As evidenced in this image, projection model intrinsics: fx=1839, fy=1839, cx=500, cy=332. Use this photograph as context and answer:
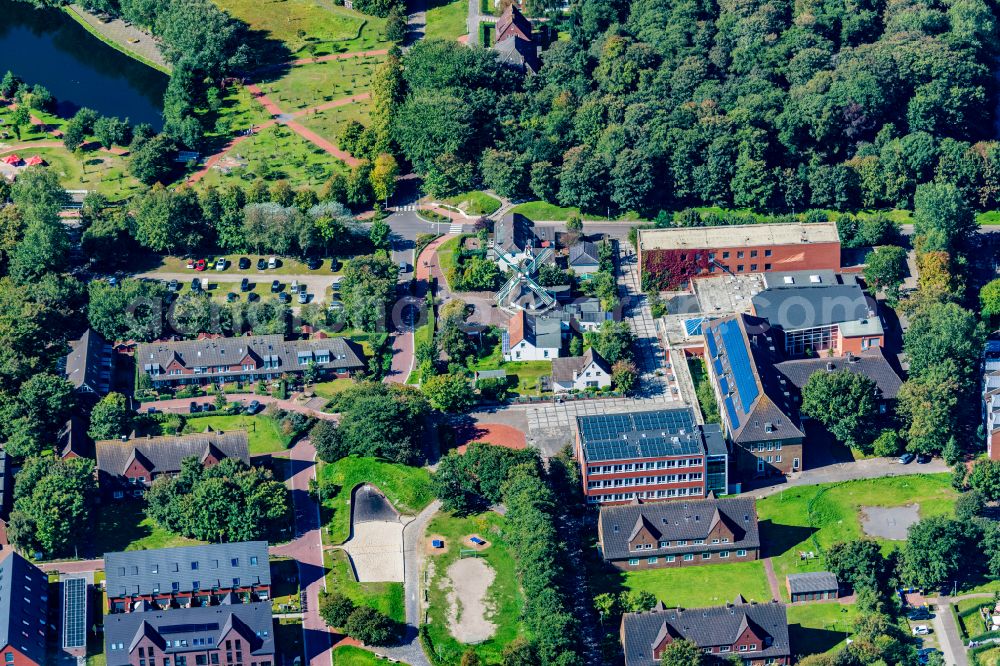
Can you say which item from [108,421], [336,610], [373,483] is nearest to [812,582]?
Answer: [336,610]

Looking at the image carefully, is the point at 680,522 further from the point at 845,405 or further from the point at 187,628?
the point at 187,628

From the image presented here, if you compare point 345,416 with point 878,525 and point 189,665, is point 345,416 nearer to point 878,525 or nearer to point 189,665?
point 189,665

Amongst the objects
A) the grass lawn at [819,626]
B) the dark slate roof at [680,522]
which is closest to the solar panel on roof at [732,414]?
the dark slate roof at [680,522]

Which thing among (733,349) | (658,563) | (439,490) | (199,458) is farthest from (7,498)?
(733,349)

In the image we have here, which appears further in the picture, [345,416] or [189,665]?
[345,416]

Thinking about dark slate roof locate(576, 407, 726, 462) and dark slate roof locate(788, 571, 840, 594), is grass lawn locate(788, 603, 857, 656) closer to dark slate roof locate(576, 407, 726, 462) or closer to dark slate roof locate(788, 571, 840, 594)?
dark slate roof locate(788, 571, 840, 594)
